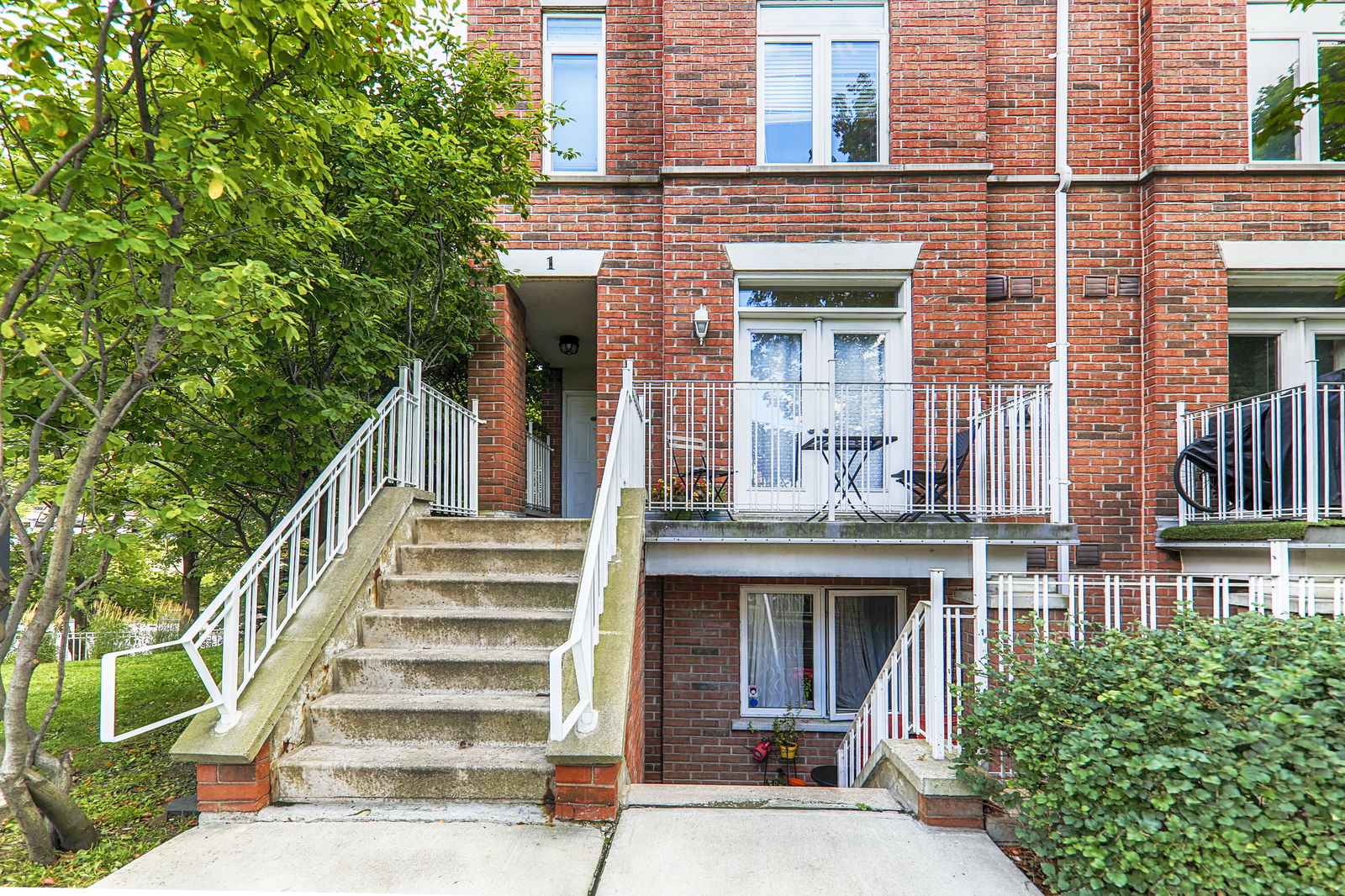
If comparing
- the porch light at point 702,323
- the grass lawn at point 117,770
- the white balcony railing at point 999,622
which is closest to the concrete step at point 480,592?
the grass lawn at point 117,770

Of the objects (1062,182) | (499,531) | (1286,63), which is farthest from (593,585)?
(1286,63)

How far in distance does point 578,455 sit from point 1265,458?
273 inches

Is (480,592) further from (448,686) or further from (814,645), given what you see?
(814,645)

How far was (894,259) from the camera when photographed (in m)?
6.34

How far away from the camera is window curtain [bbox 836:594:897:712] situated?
6383 mm

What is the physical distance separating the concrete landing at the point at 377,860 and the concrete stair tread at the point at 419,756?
0.26m

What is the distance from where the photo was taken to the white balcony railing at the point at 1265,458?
4.76 m

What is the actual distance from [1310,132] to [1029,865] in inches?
277

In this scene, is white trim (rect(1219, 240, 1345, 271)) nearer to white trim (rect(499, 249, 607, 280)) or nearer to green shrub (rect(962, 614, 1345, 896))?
green shrub (rect(962, 614, 1345, 896))

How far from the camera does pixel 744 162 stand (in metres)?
6.50

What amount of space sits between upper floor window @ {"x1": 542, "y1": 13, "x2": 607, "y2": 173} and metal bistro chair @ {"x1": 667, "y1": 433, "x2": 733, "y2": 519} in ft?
9.51

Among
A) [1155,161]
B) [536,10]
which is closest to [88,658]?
[536,10]

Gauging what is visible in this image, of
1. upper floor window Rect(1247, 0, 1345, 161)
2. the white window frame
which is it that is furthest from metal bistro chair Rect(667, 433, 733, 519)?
upper floor window Rect(1247, 0, 1345, 161)

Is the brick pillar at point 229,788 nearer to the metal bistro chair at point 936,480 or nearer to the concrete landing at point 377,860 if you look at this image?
the concrete landing at point 377,860
